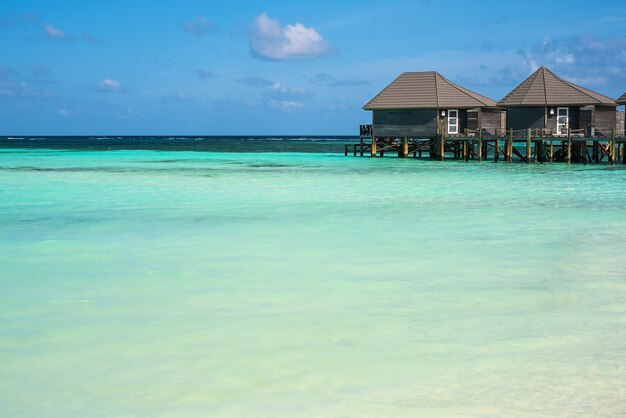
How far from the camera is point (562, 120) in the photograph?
124ft

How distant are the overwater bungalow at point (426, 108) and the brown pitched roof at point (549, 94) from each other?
196 centimetres

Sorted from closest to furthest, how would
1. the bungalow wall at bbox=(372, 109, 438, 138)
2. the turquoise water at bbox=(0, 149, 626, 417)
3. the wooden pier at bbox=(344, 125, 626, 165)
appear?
the turquoise water at bbox=(0, 149, 626, 417) < the wooden pier at bbox=(344, 125, 626, 165) < the bungalow wall at bbox=(372, 109, 438, 138)

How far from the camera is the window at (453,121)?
4100 cm

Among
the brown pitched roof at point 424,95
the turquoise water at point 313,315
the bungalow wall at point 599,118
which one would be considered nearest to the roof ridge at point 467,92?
the brown pitched roof at point 424,95

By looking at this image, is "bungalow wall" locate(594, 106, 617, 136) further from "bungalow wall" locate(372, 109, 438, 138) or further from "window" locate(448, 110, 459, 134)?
"bungalow wall" locate(372, 109, 438, 138)

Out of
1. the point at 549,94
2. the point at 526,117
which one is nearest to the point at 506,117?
the point at 526,117

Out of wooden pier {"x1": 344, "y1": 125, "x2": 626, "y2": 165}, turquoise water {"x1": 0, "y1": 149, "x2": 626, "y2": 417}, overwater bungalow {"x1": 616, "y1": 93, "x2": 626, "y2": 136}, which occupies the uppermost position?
overwater bungalow {"x1": 616, "y1": 93, "x2": 626, "y2": 136}

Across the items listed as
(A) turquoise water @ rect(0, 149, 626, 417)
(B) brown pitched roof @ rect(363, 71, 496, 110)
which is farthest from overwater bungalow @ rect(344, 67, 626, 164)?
(A) turquoise water @ rect(0, 149, 626, 417)

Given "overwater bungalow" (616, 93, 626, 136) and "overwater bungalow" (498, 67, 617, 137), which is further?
"overwater bungalow" (616, 93, 626, 136)

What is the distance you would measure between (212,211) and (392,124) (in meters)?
26.3

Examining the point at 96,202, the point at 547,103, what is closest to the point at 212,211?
the point at 96,202

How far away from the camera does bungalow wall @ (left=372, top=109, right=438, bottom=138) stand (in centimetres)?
4131

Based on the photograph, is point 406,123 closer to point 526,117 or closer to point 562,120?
point 526,117

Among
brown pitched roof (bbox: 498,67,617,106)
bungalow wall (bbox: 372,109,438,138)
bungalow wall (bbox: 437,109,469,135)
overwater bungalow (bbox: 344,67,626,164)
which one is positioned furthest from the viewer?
bungalow wall (bbox: 372,109,438,138)
